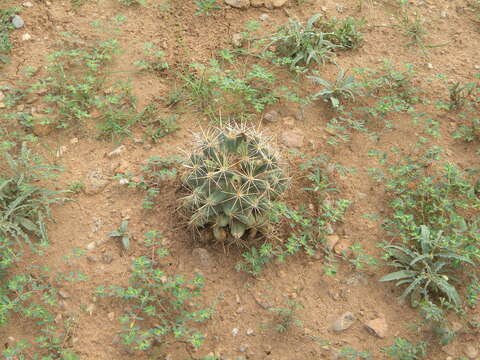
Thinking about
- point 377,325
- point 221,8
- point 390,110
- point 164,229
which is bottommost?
point 377,325

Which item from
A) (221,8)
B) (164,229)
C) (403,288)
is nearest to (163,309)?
(164,229)

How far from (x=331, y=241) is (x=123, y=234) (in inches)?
58.4

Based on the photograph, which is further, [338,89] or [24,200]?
[338,89]

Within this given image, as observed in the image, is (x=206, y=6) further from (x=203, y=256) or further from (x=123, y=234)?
(x=203, y=256)

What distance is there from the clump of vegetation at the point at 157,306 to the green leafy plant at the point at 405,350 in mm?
1147

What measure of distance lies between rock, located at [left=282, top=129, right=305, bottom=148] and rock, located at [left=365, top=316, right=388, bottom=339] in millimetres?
1517

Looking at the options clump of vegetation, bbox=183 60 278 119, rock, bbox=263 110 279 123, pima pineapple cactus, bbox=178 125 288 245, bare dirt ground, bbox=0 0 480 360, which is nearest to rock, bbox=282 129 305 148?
bare dirt ground, bbox=0 0 480 360

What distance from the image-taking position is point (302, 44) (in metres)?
4.32

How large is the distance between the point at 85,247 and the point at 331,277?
5.66ft

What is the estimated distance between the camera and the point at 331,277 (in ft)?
10.5

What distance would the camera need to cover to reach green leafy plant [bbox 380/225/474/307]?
301 centimetres

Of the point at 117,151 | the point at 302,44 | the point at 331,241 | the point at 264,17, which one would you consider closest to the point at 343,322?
the point at 331,241

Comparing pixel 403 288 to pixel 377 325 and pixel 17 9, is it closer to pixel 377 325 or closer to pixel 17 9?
pixel 377 325

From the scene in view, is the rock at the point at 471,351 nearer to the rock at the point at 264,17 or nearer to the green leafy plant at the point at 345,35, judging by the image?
the green leafy plant at the point at 345,35
